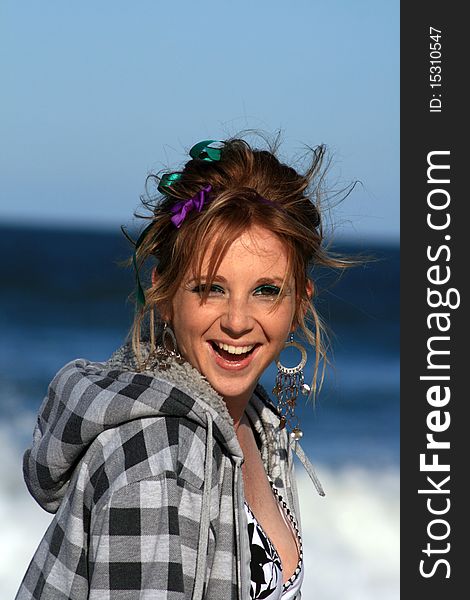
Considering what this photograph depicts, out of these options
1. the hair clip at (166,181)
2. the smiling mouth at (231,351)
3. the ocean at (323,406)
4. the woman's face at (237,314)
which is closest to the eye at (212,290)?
the woman's face at (237,314)

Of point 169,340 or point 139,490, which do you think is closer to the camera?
point 139,490

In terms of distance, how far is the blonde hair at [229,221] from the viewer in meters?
2.09

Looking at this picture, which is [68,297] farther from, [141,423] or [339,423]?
[141,423]

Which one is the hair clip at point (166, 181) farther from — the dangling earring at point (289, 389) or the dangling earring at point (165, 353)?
the dangling earring at point (289, 389)

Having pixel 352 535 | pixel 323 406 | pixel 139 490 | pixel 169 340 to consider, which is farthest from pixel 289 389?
pixel 323 406

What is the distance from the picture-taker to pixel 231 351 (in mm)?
2119

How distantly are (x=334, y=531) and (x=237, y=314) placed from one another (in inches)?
226

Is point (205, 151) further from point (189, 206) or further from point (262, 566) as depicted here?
point (262, 566)

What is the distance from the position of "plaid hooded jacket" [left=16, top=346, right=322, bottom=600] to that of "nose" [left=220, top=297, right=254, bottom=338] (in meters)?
0.10

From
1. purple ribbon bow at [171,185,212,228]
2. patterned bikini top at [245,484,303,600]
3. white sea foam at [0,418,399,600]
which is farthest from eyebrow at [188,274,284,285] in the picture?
white sea foam at [0,418,399,600]

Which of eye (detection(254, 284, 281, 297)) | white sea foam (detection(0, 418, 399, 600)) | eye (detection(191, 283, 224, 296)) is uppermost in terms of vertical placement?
white sea foam (detection(0, 418, 399, 600))

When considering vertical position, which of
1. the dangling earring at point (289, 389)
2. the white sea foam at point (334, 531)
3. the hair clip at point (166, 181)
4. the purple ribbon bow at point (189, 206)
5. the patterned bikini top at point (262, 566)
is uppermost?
the white sea foam at point (334, 531)

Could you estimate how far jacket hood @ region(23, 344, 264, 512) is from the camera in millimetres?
1859

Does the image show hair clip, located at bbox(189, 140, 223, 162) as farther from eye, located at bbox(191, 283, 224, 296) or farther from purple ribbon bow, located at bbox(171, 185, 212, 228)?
eye, located at bbox(191, 283, 224, 296)
